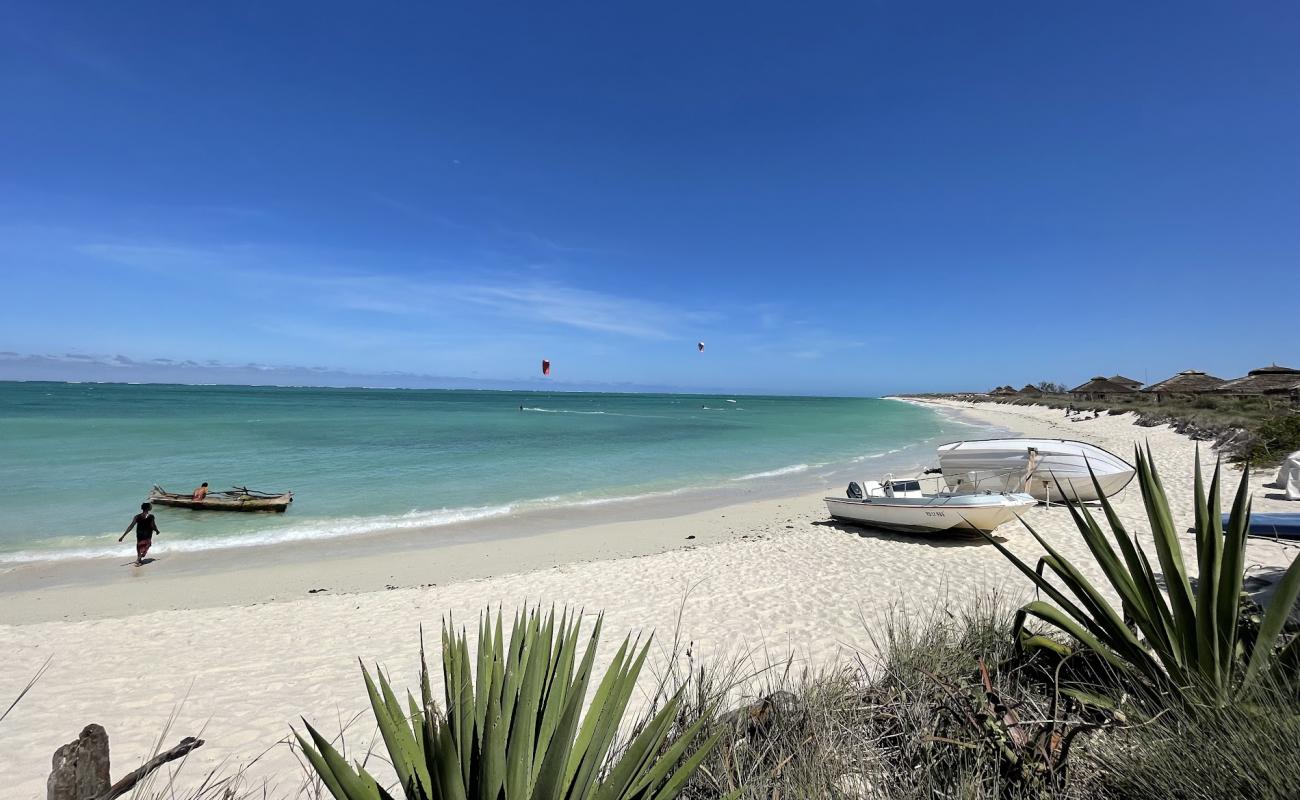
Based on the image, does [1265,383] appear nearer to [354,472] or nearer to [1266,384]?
[1266,384]

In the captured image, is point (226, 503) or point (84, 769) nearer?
point (84, 769)

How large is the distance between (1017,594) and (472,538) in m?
9.95

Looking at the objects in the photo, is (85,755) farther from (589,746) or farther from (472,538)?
(472,538)

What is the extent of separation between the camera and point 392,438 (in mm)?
35156

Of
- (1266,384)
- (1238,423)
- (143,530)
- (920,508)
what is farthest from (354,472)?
(1266,384)

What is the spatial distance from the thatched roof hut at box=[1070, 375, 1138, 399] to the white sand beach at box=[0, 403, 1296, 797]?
53.0 meters

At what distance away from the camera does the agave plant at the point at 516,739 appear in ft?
4.89

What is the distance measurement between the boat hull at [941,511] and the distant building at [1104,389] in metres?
57.3

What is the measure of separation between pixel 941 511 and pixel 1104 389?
60.9 m

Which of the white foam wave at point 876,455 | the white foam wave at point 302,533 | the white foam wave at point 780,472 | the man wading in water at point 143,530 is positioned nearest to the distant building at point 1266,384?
the white foam wave at point 876,455

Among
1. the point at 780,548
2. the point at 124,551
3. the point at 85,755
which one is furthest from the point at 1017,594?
the point at 124,551

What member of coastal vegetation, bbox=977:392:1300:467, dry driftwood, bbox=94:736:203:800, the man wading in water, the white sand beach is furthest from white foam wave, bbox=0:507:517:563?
coastal vegetation, bbox=977:392:1300:467

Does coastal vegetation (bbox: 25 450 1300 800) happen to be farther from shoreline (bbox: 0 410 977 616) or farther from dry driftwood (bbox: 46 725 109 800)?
shoreline (bbox: 0 410 977 616)

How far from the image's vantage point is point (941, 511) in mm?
10148
